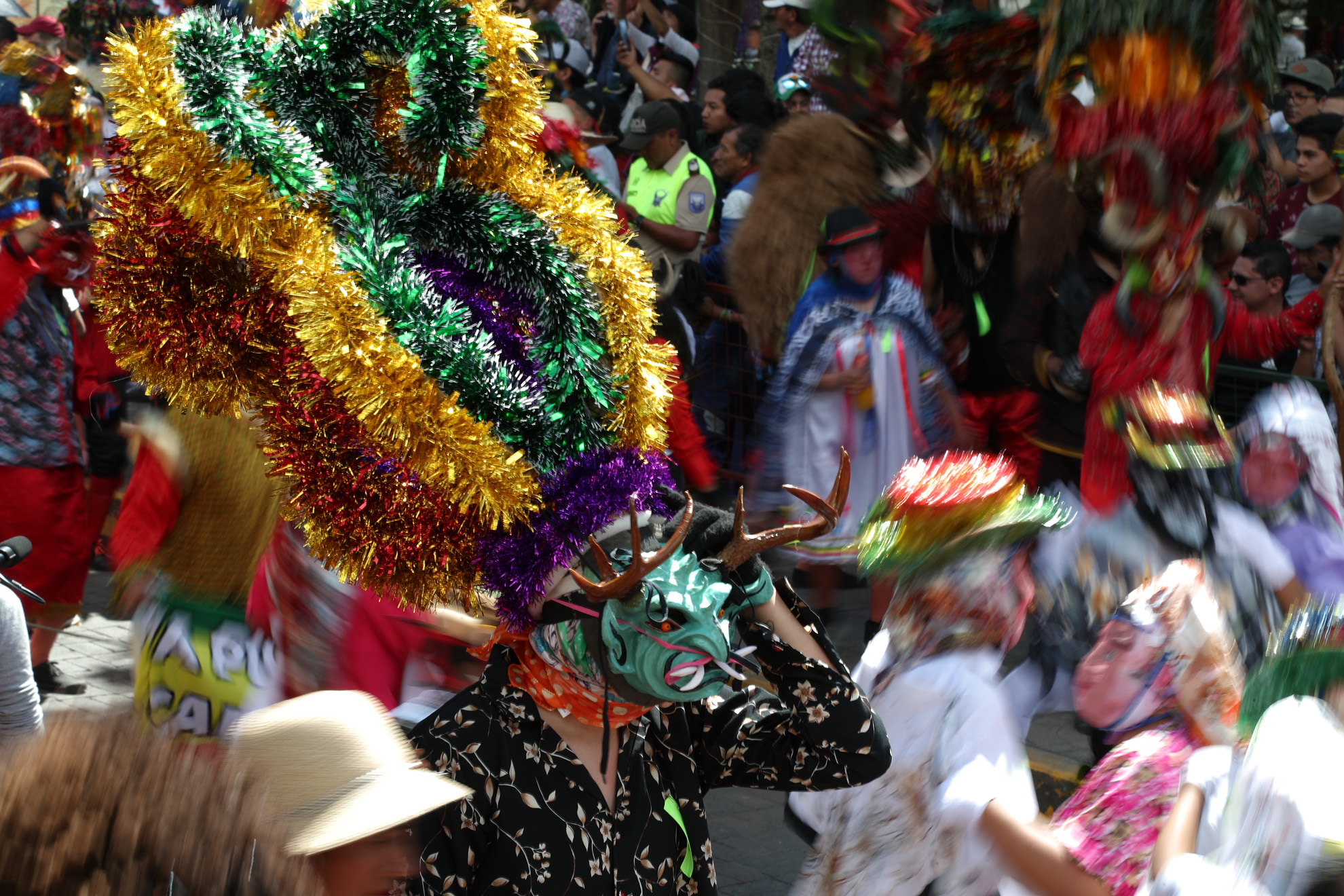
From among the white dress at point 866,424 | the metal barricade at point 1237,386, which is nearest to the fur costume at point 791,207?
the white dress at point 866,424

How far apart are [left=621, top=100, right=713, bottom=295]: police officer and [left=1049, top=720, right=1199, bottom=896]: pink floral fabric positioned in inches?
212

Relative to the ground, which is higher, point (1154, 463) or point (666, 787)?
point (666, 787)

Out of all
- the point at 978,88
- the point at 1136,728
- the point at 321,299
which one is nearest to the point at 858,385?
the point at 978,88

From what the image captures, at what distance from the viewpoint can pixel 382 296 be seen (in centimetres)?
230

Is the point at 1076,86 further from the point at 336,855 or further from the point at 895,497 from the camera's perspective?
the point at 336,855

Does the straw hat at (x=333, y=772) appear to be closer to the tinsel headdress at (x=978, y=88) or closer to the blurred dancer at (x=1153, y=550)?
the blurred dancer at (x=1153, y=550)

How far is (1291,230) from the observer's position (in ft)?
22.7

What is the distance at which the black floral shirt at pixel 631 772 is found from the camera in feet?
7.40

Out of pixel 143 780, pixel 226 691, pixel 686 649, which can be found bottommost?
pixel 226 691

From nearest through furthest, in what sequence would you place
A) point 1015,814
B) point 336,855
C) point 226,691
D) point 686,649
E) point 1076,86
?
point 336,855 < point 686,649 < point 1015,814 < point 226,691 < point 1076,86

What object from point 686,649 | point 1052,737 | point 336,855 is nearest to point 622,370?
point 686,649

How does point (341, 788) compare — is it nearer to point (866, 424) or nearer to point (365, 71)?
point (365, 71)

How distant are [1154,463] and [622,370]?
6.60ft

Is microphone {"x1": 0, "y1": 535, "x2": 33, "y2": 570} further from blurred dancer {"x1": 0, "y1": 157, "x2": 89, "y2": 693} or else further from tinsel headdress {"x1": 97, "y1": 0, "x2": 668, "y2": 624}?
blurred dancer {"x1": 0, "y1": 157, "x2": 89, "y2": 693}
